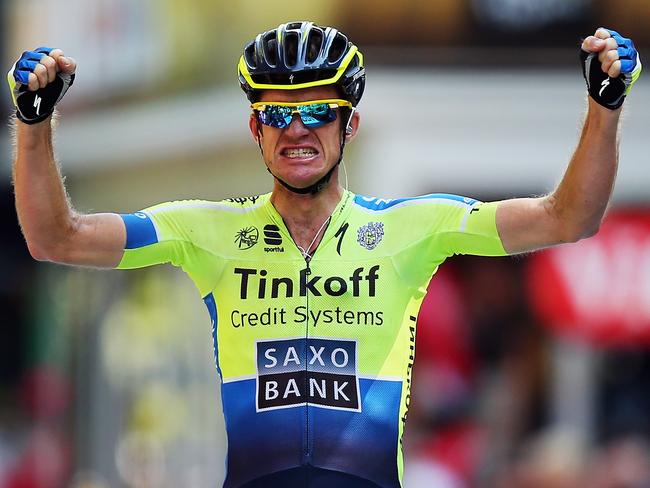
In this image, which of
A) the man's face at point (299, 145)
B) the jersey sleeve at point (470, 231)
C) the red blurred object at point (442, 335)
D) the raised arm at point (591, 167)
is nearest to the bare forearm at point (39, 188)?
the man's face at point (299, 145)

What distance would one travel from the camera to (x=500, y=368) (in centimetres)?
1697

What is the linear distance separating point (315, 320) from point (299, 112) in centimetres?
79

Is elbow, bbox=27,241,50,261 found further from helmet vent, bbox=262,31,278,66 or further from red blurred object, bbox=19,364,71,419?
red blurred object, bbox=19,364,71,419

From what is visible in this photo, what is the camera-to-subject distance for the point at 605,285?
1533cm

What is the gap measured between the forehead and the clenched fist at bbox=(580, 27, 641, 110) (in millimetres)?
1017

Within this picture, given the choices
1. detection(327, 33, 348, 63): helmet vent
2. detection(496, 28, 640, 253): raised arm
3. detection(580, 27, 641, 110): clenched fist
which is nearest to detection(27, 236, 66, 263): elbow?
detection(327, 33, 348, 63): helmet vent

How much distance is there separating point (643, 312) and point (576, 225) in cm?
936

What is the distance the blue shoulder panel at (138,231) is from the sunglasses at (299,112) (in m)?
0.60

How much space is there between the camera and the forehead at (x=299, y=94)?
6496mm

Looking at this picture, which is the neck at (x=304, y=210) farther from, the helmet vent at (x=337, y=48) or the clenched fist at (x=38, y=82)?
the clenched fist at (x=38, y=82)

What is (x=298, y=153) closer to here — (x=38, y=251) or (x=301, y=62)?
(x=301, y=62)

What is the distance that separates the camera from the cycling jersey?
21.1 ft

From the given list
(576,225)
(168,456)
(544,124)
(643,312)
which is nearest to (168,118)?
(168,456)

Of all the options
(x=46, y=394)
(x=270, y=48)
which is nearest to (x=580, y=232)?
(x=270, y=48)
